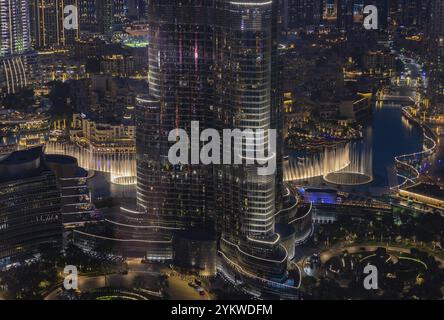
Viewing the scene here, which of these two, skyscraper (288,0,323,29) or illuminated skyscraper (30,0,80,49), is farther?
skyscraper (288,0,323,29)

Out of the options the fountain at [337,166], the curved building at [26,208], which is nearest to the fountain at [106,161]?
the fountain at [337,166]

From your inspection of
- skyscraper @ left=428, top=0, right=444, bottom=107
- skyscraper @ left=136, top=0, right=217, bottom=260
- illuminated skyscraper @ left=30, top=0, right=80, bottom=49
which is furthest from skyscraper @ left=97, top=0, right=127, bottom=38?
skyscraper @ left=136, top=0, right=217, bottom=260

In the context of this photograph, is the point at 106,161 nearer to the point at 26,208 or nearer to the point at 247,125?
→ the point at 26,208

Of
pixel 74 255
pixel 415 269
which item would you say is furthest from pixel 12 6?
pixel 415 269

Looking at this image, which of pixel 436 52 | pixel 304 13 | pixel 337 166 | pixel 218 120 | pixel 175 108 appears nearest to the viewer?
pixel 218 120

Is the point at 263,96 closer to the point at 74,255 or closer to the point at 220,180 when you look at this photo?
the point at 220,180

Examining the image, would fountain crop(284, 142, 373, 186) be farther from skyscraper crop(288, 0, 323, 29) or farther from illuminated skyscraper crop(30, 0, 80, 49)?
skyscraper crop(288, 0, 323, 29)

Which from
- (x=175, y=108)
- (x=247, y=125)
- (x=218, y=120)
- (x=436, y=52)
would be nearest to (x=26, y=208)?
(x=175, y=108)

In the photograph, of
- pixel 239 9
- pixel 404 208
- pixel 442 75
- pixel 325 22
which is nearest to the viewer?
pixel 239 9

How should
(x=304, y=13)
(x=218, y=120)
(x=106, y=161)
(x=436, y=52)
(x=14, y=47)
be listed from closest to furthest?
(x=218, y=120) → (x=106, y=161) → (x=14, y=47) → (x=436, y=52) → (x=304, y=13)
